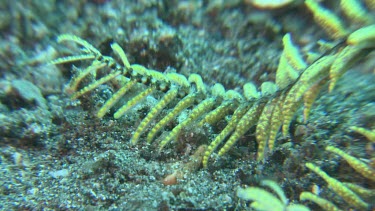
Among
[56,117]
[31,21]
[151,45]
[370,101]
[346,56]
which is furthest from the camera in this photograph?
[151,45]

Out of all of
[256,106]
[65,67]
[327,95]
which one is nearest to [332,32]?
[327,95]

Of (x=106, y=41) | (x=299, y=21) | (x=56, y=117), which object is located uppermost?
(x=106, y=41)

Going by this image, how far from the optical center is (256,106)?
5.03 feet

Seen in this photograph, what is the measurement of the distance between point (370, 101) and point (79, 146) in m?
1.61

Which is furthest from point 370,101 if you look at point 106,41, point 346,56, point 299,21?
point 106,41

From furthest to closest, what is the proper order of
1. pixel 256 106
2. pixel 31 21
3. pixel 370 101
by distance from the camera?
pixel 31 21, pixel 256 106, pixel 370 101

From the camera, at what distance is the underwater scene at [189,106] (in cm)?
131

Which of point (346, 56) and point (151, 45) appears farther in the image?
point (151, 45)

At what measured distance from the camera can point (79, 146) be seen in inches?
64.3

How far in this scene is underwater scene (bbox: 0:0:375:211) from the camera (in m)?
1.31

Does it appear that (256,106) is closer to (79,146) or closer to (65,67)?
(79,146)

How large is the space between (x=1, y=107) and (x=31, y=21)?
2.16 feet

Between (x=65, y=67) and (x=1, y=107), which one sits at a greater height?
(x=65, y=67)

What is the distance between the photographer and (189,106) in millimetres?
1726
